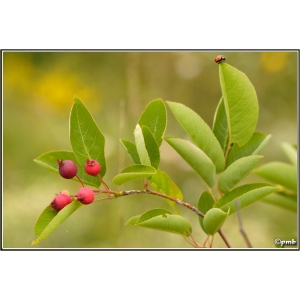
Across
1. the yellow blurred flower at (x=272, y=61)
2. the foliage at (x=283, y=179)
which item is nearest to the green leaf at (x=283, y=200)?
the foliage at (x=283, y=179)

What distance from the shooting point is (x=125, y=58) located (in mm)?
3320

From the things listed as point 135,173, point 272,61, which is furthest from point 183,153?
point 272,61

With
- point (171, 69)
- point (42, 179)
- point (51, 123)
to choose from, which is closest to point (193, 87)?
point (171, 69)

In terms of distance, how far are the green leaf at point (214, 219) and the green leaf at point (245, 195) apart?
0.13ft

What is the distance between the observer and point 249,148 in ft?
3.30

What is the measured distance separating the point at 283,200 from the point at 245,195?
315 millimetres

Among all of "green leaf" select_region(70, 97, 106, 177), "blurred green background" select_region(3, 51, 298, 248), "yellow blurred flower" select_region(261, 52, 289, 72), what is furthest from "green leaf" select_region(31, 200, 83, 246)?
"yellow blurred flower" select_region(261, 52, 289, 72)

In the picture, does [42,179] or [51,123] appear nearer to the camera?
[42,179]

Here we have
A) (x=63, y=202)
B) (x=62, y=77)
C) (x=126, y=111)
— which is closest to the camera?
(x=63, y=202)

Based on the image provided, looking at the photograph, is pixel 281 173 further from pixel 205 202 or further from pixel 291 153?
pixel 205 202

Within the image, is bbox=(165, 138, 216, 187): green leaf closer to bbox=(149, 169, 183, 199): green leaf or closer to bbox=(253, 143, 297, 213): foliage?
bbox=(149, 169, 183, 199): green leaf

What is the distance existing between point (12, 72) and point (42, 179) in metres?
1.05

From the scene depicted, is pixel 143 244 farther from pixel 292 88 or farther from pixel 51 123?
pixel 292 88

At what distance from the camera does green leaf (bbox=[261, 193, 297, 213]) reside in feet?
3.87
